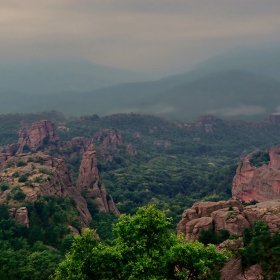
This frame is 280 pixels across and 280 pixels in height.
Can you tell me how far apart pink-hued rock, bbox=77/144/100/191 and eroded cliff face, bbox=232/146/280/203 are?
32231 mm

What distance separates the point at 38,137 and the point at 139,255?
119 metres

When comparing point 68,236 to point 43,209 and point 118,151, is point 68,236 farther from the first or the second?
point 118,151

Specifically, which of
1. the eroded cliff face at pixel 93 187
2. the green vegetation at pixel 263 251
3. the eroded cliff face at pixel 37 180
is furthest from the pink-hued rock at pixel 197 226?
the eroded cliff face at pixel 93 187

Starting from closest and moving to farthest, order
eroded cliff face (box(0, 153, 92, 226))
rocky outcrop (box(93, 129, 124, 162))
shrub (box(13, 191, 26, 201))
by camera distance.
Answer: shrub (box(13, 191, 26, 201))
eroded cliff face (box(0, 153, 92, 226))
rocky outcrop (box(93, 129, 124, 162))

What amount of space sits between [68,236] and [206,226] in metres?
25.1

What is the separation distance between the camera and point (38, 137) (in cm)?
13800

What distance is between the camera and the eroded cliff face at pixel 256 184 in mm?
81500

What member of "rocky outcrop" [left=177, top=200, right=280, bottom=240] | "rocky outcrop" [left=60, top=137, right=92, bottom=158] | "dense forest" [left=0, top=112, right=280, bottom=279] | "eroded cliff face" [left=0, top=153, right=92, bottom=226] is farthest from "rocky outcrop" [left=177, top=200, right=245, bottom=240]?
"rocky outcrop" [left=60, top=137, right=92, bottom=158]

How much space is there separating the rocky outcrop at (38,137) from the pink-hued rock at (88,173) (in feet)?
163

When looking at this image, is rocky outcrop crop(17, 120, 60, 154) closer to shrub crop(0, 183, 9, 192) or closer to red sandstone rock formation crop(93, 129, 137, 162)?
red sandstone rock formation crop(93, 129, 137, 162)

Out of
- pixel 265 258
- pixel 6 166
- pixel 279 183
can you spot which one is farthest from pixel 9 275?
pixel 279 183

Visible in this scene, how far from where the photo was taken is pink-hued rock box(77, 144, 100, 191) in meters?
85.4

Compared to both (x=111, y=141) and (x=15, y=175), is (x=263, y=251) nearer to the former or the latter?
(x=15, y=175)

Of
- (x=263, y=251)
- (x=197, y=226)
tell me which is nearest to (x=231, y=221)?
(x=197, y=226)
